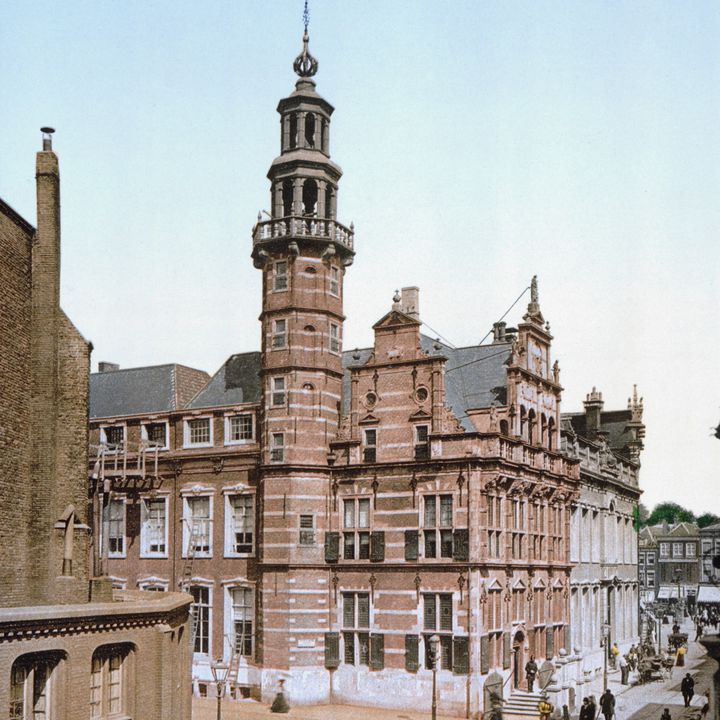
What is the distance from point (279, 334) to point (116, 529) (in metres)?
12.8

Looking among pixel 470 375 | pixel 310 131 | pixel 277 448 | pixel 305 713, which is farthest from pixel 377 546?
pixel 310 131

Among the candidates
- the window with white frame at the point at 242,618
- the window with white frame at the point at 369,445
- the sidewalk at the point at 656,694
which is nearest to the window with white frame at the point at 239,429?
the window with white frame at the point at 369,445

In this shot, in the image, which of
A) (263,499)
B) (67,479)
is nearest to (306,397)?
(263,499)

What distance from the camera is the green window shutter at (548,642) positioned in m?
45.0

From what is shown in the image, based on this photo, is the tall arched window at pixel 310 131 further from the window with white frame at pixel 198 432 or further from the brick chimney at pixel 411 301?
the window with white frame at pixel 198 432

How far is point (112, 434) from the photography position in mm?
49781

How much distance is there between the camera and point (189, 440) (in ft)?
154

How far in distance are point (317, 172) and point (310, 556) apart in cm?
1573

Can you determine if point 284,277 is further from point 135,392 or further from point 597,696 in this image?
point 597,696

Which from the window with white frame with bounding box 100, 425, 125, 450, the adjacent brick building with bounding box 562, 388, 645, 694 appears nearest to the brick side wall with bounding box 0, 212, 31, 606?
the window with white frame with bounding box 100, 425, 125, 450

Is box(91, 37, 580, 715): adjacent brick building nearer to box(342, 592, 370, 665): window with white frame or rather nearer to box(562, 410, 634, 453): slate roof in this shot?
box(342, 592, 370, 665): window with white frame

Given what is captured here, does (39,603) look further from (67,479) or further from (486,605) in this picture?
(486,605)

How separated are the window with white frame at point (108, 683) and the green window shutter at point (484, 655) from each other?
1794 centimetres

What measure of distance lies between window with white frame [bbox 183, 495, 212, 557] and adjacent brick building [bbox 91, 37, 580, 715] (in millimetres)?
87
